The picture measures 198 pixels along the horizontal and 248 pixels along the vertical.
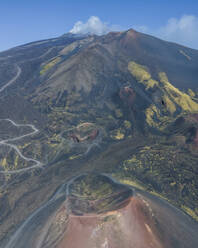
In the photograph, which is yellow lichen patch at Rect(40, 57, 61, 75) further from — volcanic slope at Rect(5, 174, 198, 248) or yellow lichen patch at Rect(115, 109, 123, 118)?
volcanic slope at Rect(5, 174, 198, 248)

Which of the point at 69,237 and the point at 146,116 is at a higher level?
the point at 146,116

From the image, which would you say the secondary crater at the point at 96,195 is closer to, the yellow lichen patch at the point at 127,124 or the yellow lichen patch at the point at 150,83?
the yellow lichen patch at the point at 127,124

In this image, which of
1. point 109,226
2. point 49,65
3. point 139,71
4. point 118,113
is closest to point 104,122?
point 118,113

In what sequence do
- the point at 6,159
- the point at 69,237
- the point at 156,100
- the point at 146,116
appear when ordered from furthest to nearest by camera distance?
1. the point at 156,100
2. the point at 146,116
3. the point at 6,159
4. the point at 69,237

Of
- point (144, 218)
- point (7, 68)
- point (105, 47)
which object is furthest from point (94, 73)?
point (144, 218)

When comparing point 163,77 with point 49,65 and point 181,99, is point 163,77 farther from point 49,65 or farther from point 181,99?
point 49,65

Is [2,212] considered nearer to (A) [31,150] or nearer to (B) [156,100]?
(A) [31,150]

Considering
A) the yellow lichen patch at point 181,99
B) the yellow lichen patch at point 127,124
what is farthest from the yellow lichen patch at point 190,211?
the yellow lichen patch at point 181,99

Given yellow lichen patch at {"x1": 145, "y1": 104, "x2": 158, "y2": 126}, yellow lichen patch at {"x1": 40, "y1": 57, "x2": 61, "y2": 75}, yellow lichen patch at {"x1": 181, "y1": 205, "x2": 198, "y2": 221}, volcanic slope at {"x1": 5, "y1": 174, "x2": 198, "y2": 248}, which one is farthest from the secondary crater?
yellow lichen patch at {"x1": 40, "y1": 57, "x2": 61, "y2": 75}
